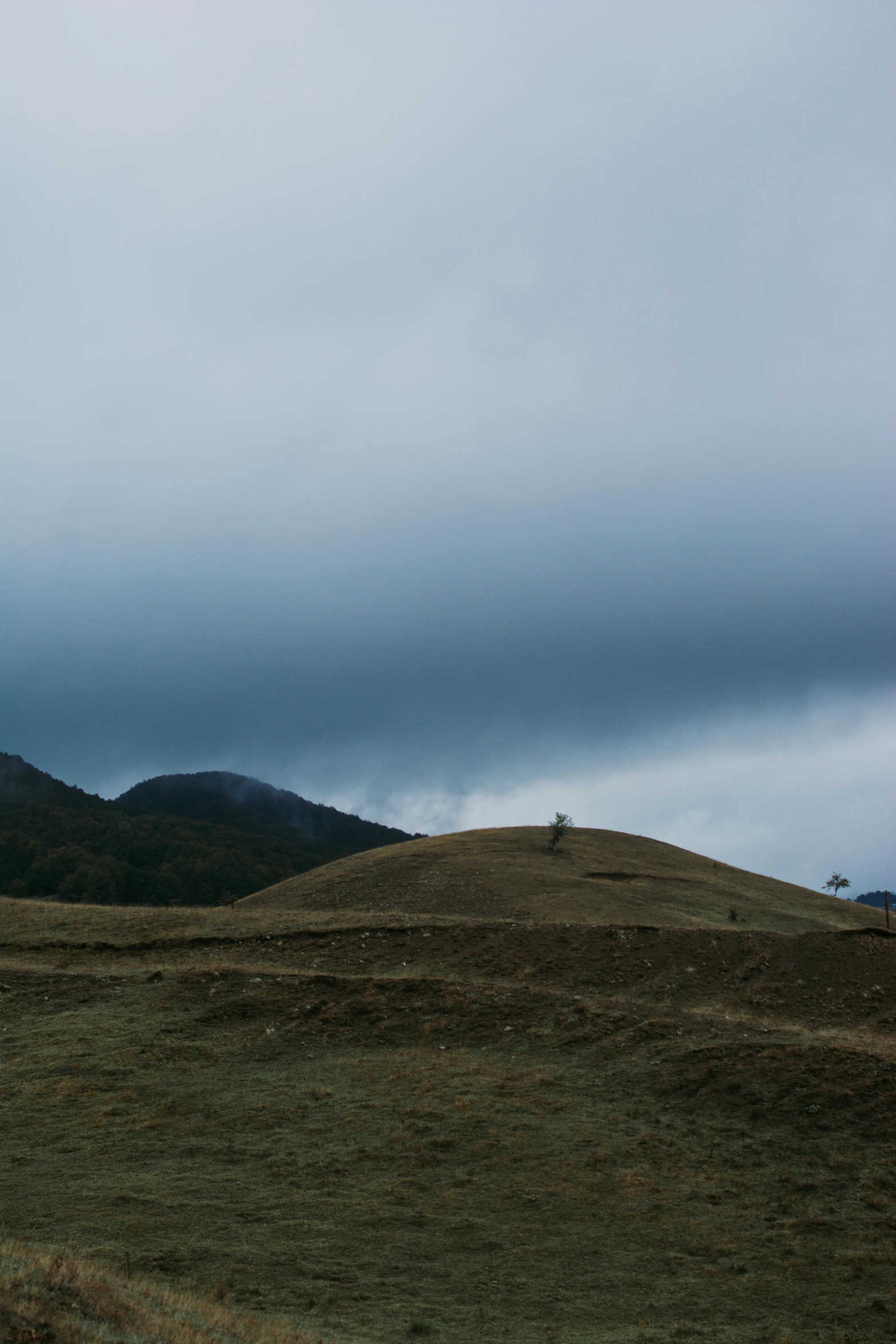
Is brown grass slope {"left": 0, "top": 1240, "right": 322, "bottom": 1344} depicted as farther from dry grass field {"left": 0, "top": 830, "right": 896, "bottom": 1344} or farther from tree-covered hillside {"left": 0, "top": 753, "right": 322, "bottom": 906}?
tree-covered hillside {"left": 0, "top": 753, "right": 322, "bottom": 906}

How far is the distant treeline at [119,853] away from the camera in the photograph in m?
85.1

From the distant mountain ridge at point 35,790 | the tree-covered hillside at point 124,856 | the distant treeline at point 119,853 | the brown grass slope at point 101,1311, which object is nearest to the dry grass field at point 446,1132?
the brown grass slope at point 101,1311

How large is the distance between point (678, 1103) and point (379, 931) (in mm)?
13054

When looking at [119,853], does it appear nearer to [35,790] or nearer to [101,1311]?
[35,790]

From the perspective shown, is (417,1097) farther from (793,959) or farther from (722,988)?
(793,959)

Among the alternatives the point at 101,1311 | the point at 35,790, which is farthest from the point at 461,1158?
the point at 35,790

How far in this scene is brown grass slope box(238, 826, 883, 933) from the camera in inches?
1478

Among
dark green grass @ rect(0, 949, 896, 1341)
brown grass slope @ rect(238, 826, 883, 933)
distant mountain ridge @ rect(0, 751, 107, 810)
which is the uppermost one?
distant mountain ridge @ rect(0, 751, 107, 810)

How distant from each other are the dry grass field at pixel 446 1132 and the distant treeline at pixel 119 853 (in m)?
30.1

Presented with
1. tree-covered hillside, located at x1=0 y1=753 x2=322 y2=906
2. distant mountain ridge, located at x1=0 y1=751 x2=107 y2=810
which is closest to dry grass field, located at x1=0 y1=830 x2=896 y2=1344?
tree-covered hillside, located at x1=0 y1=753 x2=322 y2=906

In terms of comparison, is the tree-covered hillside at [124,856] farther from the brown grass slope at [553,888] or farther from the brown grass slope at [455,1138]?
the brown grass slope at [455,1138]

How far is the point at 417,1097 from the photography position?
17.7 metres

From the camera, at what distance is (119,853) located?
103 meters

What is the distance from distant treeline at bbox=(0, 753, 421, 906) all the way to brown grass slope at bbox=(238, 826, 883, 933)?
40.0ft
